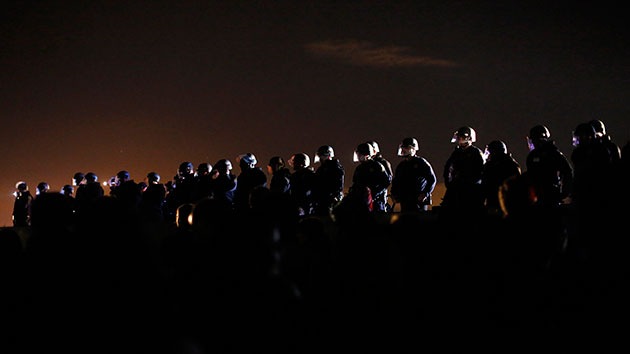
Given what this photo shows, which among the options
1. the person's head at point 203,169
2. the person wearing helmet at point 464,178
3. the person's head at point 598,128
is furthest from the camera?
the person's head at point 203,169

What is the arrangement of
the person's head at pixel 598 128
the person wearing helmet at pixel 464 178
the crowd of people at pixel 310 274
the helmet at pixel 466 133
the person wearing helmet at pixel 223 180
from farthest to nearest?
the person wearing helmet at pixel 223 180
the helmet at pixel 466 133
the person's head at pixel 598 128
the person wearing helmet at pixel 464 178
the crowd of people at pixel 310 274

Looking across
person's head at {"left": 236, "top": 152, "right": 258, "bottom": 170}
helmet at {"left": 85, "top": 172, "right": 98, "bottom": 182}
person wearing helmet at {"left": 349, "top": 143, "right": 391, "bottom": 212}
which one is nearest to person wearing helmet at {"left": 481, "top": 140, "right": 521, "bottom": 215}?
person wearing helmet at {"left": 349, "top": 143, "right": 391, "bottom": 212}

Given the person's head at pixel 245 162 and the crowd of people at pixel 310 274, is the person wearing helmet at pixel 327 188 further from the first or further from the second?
the crowd of people at pixel 310 274

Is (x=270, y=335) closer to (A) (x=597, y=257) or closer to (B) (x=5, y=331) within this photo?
(B) (x=5, y=331)

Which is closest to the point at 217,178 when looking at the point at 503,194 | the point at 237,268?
the point at 503,194

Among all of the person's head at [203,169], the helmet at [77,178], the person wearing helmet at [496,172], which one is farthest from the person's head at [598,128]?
the helmet at [77,178]

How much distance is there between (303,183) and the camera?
12.2 meters

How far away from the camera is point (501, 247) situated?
4.36 m

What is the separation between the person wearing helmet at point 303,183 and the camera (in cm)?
1206

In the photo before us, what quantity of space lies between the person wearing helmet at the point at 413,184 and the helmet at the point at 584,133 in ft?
11.1

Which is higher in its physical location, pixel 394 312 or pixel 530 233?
pixel 530 233

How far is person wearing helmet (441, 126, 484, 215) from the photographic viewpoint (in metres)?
5.41

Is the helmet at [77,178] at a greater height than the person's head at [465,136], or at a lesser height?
greater

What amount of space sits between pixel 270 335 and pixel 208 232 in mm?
857
